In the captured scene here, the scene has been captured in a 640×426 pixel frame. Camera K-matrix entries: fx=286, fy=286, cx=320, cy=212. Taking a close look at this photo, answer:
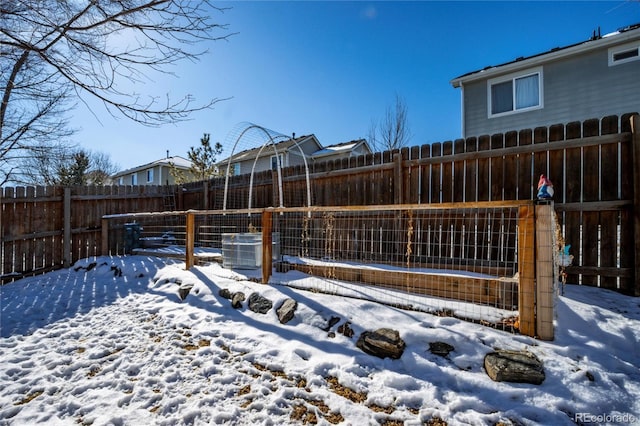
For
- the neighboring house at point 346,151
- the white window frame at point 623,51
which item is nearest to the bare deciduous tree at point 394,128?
the neighboring house at point 346,151

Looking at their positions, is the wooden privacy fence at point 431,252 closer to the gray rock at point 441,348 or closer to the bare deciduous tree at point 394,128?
the gray rock at point 441,348

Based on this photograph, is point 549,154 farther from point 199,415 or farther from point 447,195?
point 199,415

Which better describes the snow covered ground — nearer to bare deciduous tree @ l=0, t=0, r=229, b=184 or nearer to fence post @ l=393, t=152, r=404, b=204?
fence post @ l=393, t=152, r=404, b=204

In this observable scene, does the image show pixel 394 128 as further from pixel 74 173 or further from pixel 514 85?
pixel 74 173

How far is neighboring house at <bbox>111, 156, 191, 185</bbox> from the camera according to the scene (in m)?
20.2

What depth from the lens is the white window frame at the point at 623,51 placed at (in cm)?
741

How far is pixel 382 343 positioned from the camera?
2432 millimetres

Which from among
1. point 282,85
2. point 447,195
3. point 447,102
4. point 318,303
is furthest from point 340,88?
point 318,303

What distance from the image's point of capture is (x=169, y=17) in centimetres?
281

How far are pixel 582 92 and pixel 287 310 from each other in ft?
33.4

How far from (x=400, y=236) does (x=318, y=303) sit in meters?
2.21

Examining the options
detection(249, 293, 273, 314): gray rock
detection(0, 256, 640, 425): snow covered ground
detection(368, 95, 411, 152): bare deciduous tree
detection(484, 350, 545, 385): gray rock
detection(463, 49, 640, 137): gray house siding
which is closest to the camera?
detection(0, 256, 640, 425): snow covered ground

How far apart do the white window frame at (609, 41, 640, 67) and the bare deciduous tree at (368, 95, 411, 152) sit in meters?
6.96

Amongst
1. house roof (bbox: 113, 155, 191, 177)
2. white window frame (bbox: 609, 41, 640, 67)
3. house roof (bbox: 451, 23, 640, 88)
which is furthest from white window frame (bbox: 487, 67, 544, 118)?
house roof (bbox: 113, 155, 191, 177)
